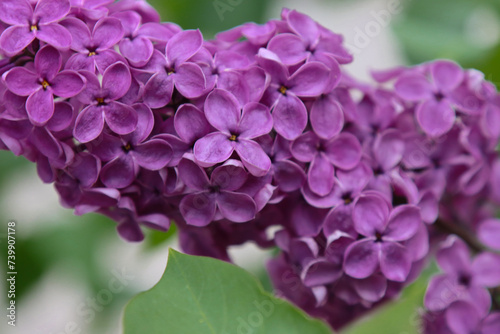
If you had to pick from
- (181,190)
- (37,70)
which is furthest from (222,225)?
(37,70)

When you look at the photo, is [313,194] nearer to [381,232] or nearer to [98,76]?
[381,232]

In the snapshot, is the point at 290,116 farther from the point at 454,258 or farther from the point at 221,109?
the point at 454,258

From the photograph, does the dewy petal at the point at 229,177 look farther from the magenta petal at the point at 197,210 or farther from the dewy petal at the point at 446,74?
the dewy petal at the point at 446,74

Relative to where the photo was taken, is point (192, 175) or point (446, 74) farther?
point (446, 74)

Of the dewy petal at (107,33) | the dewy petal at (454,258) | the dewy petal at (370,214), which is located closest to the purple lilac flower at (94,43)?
the dewy petal at (107,33)

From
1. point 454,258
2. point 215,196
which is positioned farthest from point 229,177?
point 454,258
